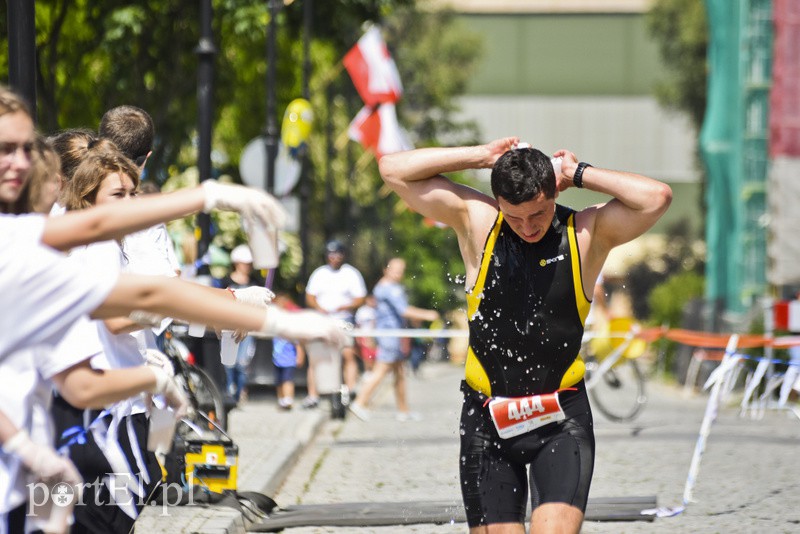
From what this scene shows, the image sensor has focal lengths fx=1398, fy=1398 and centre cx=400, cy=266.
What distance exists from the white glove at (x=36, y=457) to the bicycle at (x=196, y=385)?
4.23m

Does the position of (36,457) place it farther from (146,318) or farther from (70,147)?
(70,147)

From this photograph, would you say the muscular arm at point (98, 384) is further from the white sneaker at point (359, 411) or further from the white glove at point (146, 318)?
the white sneaker at point (359, 411)

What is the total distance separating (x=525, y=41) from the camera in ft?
222

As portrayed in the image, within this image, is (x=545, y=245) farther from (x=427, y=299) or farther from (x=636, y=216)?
(x=427, y=299)

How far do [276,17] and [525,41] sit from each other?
50.6m

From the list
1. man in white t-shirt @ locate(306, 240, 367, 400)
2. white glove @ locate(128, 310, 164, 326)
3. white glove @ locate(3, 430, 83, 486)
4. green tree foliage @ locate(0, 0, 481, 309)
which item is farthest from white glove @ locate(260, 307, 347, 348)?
man in white t-shirt @ locate(306, 240, 367, 400)

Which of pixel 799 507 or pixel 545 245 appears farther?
pixel 799 507

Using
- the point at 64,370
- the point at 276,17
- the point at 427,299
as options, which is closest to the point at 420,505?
the point at 64,370

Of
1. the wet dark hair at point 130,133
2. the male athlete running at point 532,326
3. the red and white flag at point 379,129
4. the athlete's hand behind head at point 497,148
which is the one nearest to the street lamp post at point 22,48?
the wet dark hair at point 130,133

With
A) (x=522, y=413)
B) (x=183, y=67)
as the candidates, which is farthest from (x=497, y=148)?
(x=183, y=67)

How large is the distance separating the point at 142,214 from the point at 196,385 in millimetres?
5316

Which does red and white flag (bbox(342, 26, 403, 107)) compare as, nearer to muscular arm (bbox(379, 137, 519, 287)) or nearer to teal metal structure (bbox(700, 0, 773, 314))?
teal metal structure (bbox(700, 0, 773, 314))

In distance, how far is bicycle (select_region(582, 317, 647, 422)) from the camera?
15.8 m

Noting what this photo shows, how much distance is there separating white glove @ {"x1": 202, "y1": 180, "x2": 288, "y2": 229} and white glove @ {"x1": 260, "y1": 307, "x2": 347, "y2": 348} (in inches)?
8.7
